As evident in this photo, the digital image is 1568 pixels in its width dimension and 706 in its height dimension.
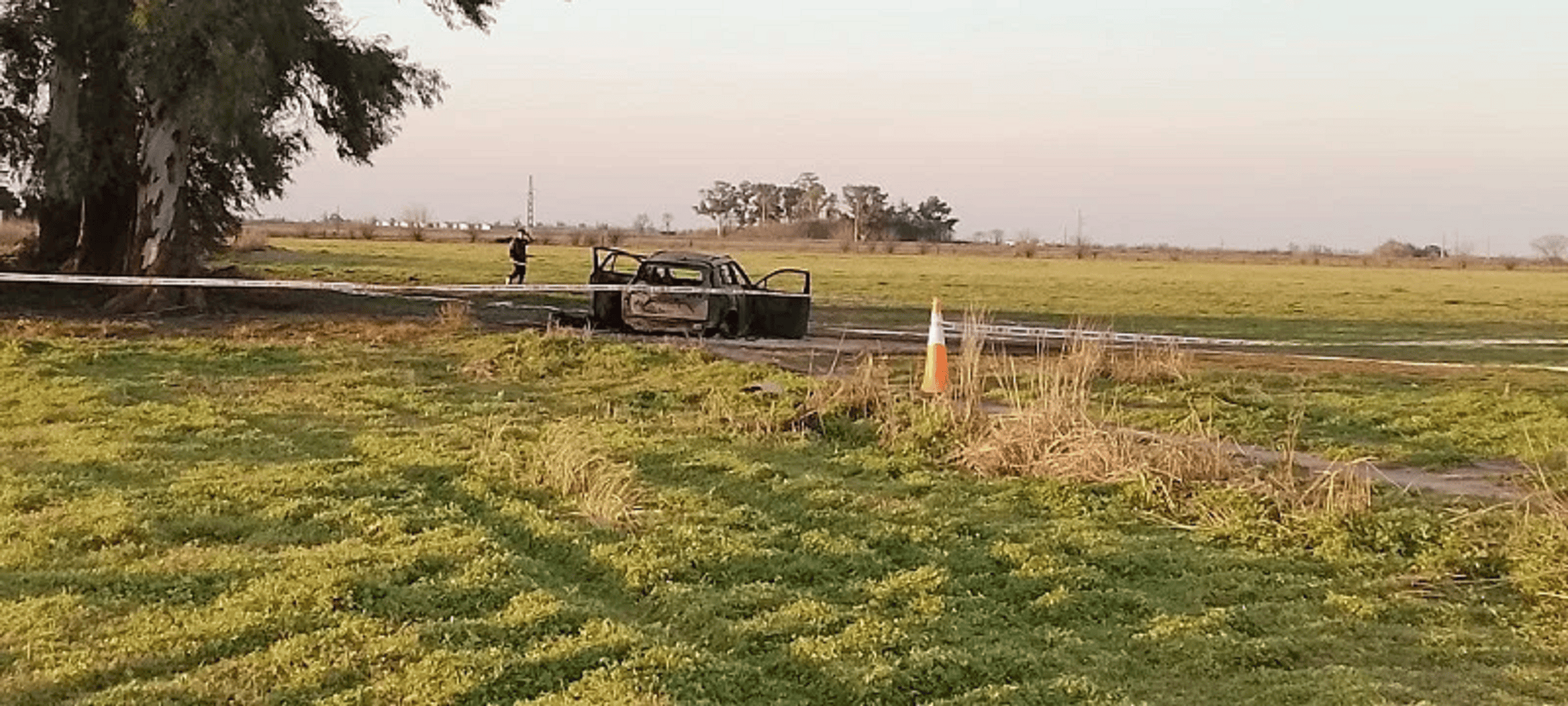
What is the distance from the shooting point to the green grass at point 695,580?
15.9ft

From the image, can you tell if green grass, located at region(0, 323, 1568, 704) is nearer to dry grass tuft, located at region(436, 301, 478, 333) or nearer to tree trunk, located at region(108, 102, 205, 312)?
dry grass tuft, located at region(436, 301, 478, 333)

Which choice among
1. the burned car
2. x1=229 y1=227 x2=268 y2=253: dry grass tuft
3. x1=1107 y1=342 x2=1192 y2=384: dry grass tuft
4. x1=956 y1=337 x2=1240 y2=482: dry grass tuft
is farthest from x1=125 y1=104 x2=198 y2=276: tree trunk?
x1=229 y1=227 x2=268 y2=253: dry grass tuft

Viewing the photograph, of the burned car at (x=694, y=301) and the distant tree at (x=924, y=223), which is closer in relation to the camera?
the burned car at (x=694, y=301)

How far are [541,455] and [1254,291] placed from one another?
126 ft

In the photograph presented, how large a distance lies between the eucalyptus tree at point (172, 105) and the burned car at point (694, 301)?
5729mm

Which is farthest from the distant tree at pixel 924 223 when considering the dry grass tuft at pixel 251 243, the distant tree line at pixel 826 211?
the dry grass tuft at pixel 251 243

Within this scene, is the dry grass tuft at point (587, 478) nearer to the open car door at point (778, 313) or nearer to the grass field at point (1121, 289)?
the open car door at point (778, 313)

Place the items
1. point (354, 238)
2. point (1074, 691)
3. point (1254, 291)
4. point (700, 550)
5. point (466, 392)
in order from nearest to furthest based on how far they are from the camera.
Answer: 1. point (1074, 691)
2. point (700, 550)
3. point (466, 392)
4. point (1254, 291)
5. point (354, 238)

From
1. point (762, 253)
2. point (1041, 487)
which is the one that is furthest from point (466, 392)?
point (762, 253)

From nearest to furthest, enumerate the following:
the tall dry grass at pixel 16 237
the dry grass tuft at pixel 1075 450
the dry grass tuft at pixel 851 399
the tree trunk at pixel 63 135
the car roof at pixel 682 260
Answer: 1. the dry grass tuft at pixel 1075 450
2. the dry grass tuft at pixel 851 399
3. the car roof at pixel 682 260
4. the tree trunk at pixel 63 135
5. the tall dry grass at pixel 16 237

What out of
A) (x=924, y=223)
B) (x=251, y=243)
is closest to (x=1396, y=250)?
(x=924, y=223)

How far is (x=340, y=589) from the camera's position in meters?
5.67

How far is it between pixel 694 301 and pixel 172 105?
842cm

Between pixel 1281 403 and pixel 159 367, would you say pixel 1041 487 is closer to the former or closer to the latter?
pixel 1281 403
